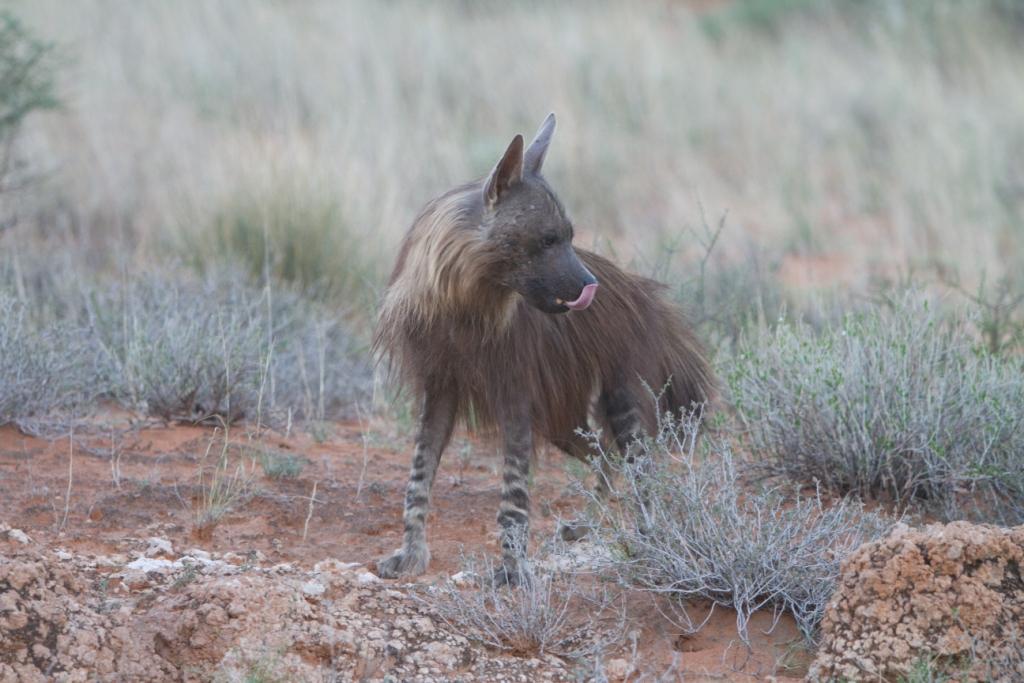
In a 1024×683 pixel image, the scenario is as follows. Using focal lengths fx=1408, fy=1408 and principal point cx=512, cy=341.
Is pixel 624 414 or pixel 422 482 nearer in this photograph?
pixel 422 482

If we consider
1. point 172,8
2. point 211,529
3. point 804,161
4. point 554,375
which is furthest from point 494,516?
point 172,8

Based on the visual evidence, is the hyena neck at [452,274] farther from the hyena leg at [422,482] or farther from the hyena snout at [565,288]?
the hyena leg at [422,482]

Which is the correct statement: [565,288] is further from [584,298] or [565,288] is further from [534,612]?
[534,612]

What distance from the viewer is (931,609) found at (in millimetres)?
4336

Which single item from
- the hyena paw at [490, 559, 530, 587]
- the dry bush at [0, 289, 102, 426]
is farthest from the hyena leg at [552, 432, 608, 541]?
the dry bush at [0, 289, 102, 426]

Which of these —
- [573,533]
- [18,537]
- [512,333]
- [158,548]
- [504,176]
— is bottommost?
[573,533]

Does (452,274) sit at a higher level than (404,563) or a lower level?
higher

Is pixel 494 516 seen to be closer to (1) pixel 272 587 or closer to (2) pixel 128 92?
(1) pixel 272 587

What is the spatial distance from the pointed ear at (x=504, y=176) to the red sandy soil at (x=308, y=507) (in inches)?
45.9

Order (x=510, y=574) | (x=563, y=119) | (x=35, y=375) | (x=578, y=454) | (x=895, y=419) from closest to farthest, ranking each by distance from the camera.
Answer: (x=510, y=574)
(x=895, y=419)
(x=578, y=454)
(x=35, y=375)
(x=563, y=119)

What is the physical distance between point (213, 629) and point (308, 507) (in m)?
1.59

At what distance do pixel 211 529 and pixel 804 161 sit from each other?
1093 cm

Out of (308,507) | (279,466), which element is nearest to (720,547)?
(308,507)

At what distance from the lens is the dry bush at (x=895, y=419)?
5.85m
